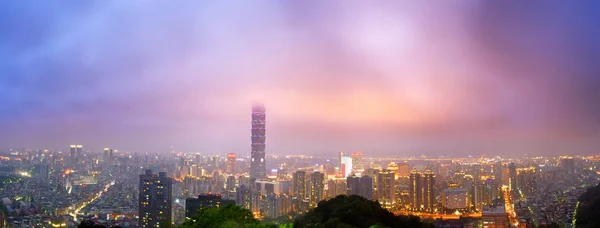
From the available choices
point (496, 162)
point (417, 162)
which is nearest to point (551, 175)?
point (496, 162)

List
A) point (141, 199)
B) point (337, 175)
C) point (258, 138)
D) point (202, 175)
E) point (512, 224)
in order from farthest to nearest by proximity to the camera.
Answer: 1. point (258, 138)
2. point (202, 175)
3. point (337, 175)
4. point (141, 199)
5. point (512, 224)

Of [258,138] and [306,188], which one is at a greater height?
[258,138]

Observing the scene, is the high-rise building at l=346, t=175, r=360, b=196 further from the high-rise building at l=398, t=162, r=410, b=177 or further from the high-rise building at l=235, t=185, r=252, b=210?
the high-rise building at l=235, t=185, r=252, b=210

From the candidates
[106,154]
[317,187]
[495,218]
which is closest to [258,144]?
[106,154]

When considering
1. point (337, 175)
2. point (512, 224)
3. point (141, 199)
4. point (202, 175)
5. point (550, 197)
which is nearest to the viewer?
point (550, 197)

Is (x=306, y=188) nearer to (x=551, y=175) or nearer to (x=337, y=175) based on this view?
(x=337, y=175)

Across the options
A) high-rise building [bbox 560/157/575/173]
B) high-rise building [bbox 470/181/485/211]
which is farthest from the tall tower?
high-rise building [bbox 560/157/575/173]
